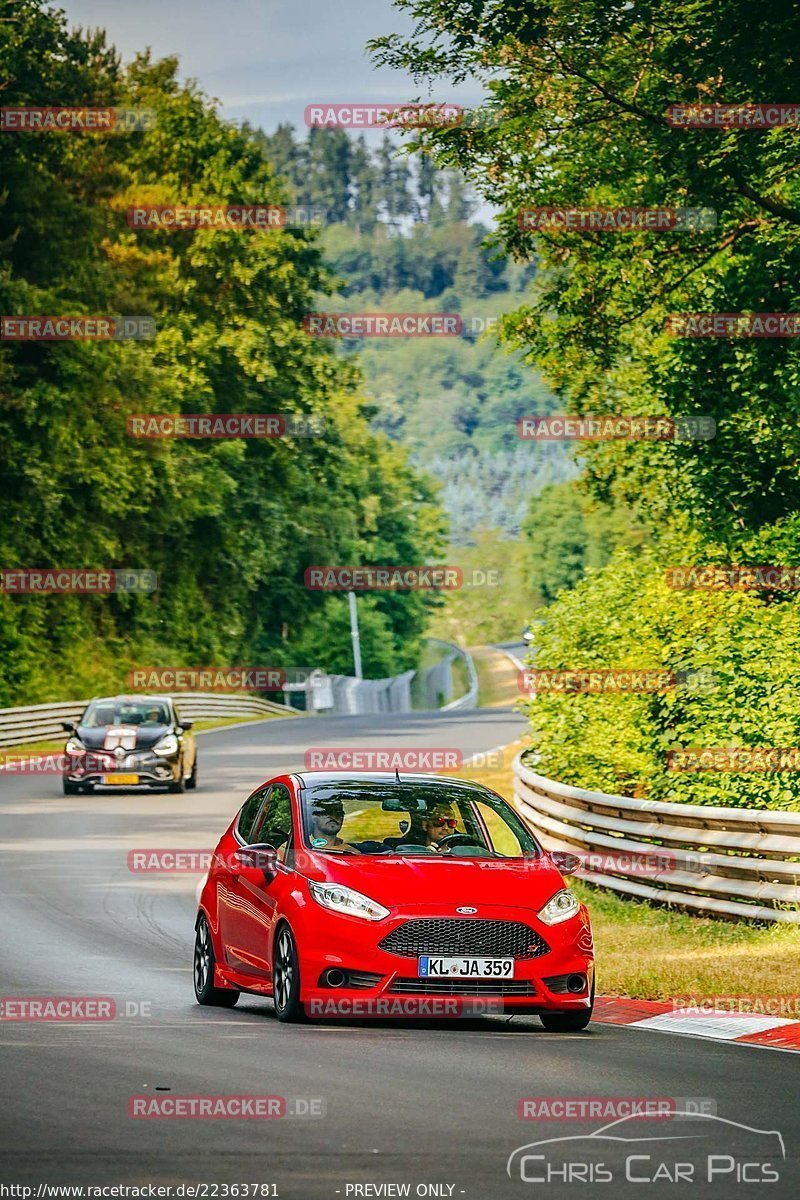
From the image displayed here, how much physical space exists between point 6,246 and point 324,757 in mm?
19959

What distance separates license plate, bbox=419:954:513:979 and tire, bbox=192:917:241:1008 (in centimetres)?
218

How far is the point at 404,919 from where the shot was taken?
37.6 ft

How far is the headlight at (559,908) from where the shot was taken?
1174cm

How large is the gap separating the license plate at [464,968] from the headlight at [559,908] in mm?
354

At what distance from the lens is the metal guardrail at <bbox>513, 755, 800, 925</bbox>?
52.6 ft

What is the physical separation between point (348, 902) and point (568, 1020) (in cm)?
151

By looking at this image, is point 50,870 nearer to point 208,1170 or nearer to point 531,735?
point 531,735
